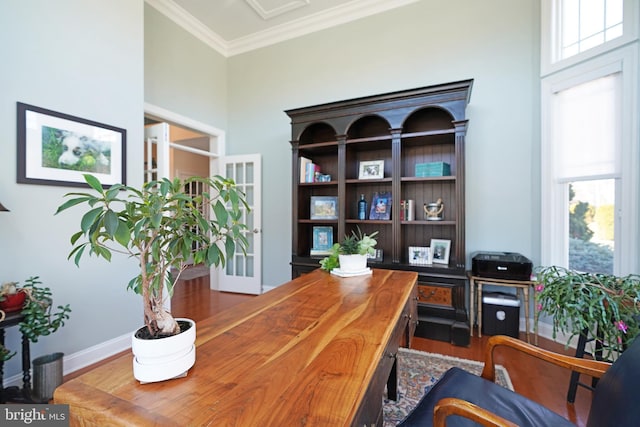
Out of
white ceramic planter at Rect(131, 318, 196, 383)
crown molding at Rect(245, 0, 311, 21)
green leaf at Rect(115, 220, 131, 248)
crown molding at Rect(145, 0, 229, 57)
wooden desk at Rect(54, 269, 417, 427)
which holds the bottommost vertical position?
wooden desk at Rect(54, 269, 417, 427)

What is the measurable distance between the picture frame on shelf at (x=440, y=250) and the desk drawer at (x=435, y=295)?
0.32 m

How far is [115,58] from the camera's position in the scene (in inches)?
97.1

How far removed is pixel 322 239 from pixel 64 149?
2567 millimetres

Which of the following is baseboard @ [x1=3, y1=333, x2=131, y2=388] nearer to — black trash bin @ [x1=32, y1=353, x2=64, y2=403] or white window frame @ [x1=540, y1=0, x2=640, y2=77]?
black trash bin @ [x1=32, y1=353, x2=64, y2=403]

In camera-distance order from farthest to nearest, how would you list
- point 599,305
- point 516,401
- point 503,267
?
point 503,267
point 599,305
point 516,401

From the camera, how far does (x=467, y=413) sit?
0.79 m

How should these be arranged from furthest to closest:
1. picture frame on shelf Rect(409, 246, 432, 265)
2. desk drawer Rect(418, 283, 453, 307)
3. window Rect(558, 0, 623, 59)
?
picture frame on shelf Rect(409, 246, 432, 265)
desk drawer Rect(418, 283, 453, 307)
window Rect(558, 0, 623, 59)

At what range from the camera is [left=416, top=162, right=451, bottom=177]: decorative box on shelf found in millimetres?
2857

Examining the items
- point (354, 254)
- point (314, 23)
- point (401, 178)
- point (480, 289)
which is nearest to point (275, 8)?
point (314, 23)

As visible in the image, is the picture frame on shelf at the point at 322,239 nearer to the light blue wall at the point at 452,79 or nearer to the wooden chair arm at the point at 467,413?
the light blue wall at the point at 452,79

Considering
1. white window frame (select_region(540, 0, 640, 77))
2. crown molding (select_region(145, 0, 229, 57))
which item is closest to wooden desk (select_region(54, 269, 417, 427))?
white window frame (select_region(540, 0, 640, 77))

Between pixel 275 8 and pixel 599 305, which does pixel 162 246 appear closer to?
pixel 599 305

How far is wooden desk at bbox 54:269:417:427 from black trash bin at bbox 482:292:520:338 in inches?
77.7

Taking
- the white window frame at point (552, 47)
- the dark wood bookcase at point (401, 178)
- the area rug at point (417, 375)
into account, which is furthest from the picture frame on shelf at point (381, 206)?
the white window frame at point (552, 47)
